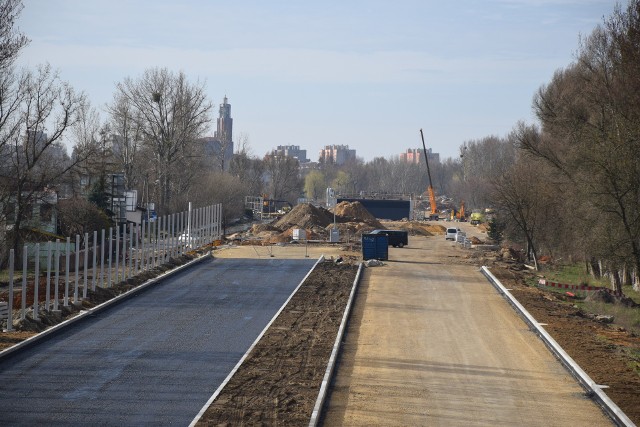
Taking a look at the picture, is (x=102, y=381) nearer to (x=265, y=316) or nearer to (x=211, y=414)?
(x=211, y=414)

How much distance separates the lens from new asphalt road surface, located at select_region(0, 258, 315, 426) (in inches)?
620

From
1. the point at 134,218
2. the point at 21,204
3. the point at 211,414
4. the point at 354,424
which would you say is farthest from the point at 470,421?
the point at 134,218

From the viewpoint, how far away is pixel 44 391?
17094 mm

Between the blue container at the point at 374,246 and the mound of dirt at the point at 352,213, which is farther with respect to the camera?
the mound of dirt at the point at 352,213

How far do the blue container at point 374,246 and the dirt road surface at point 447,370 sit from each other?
1377 cm

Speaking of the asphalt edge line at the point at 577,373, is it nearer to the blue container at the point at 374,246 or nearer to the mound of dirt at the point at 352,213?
the blue container at the point at 374,246

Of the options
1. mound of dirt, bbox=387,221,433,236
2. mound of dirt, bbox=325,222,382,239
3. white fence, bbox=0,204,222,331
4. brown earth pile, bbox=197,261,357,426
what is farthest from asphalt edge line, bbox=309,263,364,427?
mound of dirt, bbox=387,221,433,236

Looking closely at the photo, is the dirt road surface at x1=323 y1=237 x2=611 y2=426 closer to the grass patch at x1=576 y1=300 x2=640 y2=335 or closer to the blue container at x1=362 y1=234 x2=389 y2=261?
the grass patch at x1=576 y1=300 x2=640 y2=335

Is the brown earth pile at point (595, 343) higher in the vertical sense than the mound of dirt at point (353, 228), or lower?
lower

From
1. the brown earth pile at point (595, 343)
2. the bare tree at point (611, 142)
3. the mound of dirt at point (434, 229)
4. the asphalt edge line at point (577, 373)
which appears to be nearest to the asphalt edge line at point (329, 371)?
the asphalt edge line at point (577, 373)

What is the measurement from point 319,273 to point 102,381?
70.1 ft

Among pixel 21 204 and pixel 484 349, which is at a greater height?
pixel 21 204

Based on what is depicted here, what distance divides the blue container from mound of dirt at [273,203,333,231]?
26.9 m

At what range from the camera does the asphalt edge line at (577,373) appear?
1550 cm
